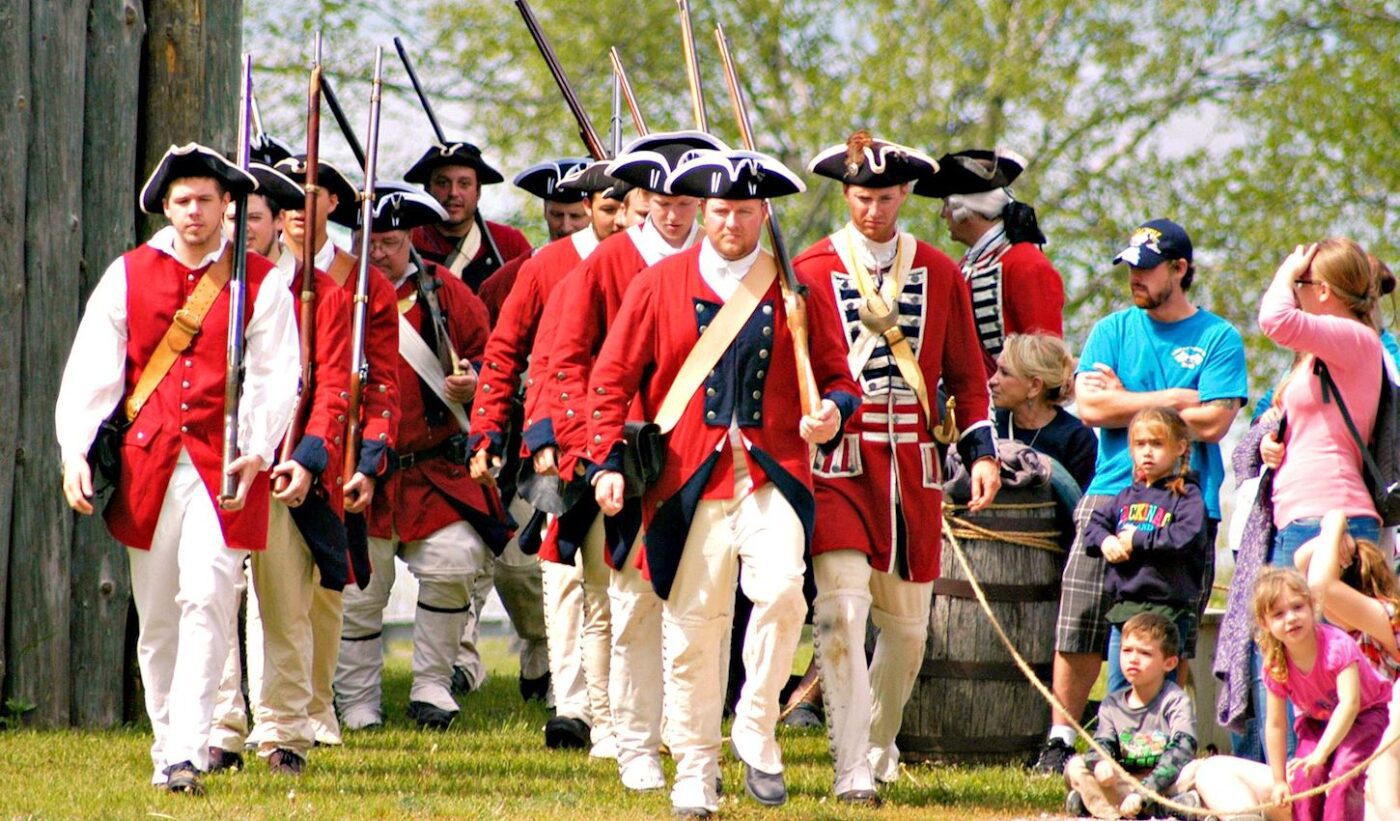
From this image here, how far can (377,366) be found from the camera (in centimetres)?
807

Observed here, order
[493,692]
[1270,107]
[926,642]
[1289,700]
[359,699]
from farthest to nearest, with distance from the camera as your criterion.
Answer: [1270,107] < [493,692] < [359,699] < [926,642] < [1289,700]

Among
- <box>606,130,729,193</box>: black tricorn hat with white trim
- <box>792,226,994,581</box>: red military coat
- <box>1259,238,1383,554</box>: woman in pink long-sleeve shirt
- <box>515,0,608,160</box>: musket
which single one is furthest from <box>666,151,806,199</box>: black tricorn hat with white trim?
<box>515,0,608,160</box>: musket

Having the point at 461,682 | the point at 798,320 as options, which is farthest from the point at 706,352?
the point at 461,682

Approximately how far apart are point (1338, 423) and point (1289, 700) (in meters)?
0.92

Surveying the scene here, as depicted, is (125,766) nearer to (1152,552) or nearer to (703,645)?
(703,645)

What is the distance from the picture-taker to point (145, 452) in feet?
23.1

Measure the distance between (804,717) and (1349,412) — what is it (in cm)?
320

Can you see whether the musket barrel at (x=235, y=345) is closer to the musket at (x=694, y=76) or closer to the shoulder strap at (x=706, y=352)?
the shoulder strap at (x=706, y=352)

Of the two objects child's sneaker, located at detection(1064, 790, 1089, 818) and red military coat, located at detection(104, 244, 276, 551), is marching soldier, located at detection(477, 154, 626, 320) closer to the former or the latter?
red military coat, located at detection(104, 244, 276, 551)

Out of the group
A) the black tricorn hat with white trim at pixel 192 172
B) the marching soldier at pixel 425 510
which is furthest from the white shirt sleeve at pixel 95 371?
the marching soldier at pixel 425 510

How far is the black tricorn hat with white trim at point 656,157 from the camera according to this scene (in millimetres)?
7574

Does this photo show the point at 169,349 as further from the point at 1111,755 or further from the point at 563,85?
the point at 1111,755

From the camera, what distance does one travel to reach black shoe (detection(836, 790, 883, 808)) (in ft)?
23.3

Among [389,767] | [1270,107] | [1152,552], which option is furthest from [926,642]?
[1270,107]
